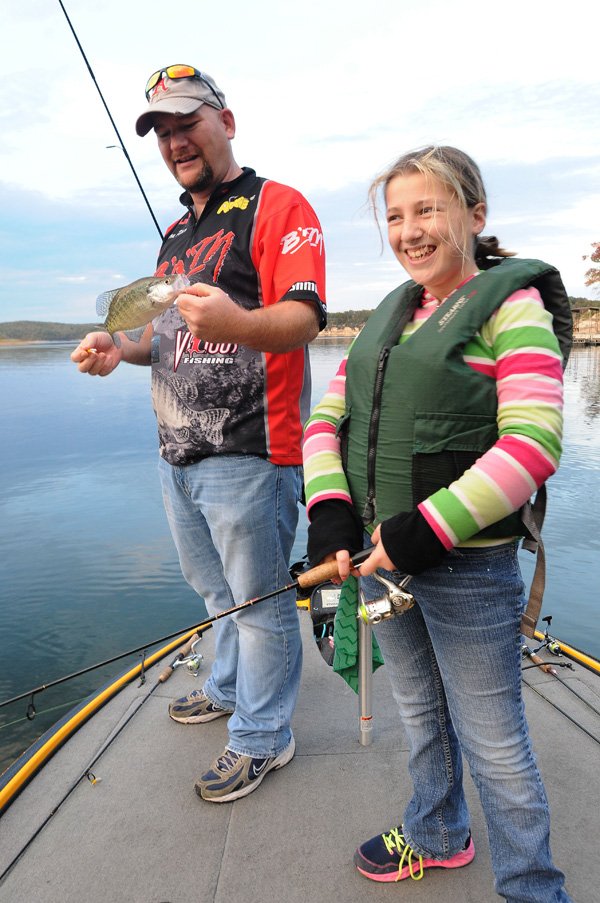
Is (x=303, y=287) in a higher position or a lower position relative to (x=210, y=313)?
higher

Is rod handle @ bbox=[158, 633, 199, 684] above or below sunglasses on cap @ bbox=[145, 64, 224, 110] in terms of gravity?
below

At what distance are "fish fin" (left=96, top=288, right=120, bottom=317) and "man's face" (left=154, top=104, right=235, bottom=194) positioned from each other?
→ 537mm

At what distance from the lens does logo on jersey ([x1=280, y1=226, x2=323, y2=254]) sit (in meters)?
2.19

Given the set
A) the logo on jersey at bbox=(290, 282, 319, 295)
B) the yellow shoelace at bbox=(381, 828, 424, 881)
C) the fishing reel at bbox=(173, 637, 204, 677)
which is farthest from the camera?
the fishing reel at bbox=(173, 637, 204, 677)

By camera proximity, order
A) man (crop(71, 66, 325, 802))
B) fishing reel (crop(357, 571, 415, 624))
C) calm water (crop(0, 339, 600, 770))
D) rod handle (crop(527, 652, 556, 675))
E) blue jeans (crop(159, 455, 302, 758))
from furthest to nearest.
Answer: calm water (crop(0, 339, 600, 770)) < rod handle (crop(527, 652, 556, 675)) < blue jeans (crop(159, 455, 302, 758)) < man (crop(71, 66, 325, 802)) < fishing reel (crop(357, 571, 415, 624))

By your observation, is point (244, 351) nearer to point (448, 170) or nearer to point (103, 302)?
point (103, 302)

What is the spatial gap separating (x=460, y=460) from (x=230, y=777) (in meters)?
1.70

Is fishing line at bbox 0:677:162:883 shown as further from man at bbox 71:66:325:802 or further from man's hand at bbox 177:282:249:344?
man's hand at bbox 177:282:249:344

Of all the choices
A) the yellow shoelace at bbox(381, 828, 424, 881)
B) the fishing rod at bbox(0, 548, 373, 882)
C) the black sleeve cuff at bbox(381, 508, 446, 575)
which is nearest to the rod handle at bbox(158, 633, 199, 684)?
the fishing rod at bbox(0, 548, 373, 882)

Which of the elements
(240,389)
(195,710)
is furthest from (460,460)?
(195,710)

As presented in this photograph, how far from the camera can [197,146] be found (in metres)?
2.31

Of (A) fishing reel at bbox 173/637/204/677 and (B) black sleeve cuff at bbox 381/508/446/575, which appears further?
(A) fishing reel at bbox 173/637/204/677

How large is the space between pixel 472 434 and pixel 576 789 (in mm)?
1822

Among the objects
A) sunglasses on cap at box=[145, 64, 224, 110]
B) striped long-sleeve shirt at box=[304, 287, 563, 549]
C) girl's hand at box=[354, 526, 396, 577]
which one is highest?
sunglasses on cap at box=[145, 64, 224, 110]
